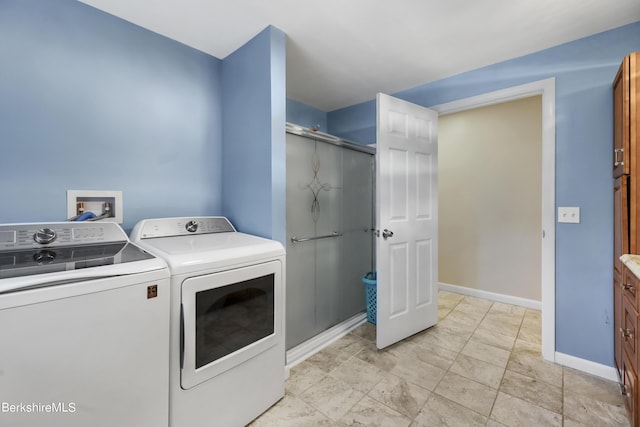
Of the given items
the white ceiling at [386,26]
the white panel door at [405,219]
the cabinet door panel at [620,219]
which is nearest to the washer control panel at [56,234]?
the white ceiling at [386,26]

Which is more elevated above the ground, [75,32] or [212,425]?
[75,32]

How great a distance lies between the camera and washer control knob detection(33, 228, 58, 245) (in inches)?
50.6

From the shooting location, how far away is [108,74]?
5.37ft

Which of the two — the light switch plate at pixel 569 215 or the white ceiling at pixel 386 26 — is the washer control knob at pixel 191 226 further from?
the light switch plate at pixel 569 215

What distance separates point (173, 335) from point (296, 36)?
1965 mm

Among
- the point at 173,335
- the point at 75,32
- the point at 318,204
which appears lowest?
the point at 173,335

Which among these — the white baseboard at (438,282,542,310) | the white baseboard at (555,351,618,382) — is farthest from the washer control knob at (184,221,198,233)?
the white baseboard at (438,282,542,310)

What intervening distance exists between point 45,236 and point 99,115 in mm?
771

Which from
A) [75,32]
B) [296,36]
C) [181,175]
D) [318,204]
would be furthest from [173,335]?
[296,36]

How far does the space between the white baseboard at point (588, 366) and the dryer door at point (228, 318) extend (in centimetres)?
204

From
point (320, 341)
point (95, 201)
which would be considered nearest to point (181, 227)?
point (95, 201)

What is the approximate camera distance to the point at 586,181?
71.5 inches

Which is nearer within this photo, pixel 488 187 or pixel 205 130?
pixel 205 130

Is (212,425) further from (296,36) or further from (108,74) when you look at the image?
(296,36)
